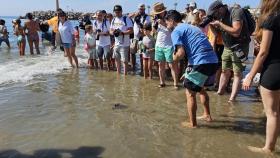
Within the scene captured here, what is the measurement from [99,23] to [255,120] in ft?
20.5

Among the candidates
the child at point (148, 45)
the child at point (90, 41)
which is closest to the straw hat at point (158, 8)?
the child at point (148, 45)

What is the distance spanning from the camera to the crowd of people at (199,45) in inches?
177

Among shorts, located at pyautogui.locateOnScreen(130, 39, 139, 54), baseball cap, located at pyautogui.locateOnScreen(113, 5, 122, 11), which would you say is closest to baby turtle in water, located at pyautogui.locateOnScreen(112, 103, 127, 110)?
baseball cap, located at pyautogui.locateOnScreen(113, 5, 122, 11)

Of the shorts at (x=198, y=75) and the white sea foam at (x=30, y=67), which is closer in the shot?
the shorts at (x=198, y=75)

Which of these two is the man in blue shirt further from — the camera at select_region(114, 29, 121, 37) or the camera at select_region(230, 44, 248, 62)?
the camera at select_region(114, 29, 121, 37)

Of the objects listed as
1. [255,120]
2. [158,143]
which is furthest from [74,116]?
[255,120]

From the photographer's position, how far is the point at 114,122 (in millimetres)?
6391

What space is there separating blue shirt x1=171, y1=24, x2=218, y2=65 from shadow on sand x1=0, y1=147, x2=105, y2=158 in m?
1.84

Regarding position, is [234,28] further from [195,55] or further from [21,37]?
[21,37]

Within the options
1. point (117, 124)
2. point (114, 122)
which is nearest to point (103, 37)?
point (114, 122)

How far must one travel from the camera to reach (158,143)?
17.7 ft

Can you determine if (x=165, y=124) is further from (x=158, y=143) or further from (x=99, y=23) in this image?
(x=99, y=23)

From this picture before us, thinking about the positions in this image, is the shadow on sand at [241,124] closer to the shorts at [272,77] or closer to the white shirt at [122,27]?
the shorts at [272,77]

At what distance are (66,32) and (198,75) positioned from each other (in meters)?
6.92
